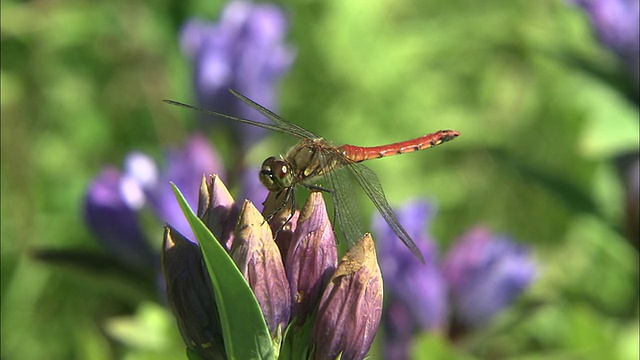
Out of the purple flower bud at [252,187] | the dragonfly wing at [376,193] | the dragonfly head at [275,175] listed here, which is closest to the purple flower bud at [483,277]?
the purple flower bud at [252,187]

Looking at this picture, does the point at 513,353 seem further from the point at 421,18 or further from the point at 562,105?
the point at 421,18

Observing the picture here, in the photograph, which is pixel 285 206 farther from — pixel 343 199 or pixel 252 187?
pixel 252 187

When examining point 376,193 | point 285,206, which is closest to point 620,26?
point 376,193

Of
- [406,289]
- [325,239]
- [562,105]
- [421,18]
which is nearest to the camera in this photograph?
[325,239]

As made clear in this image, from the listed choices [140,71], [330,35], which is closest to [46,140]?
[140,71]

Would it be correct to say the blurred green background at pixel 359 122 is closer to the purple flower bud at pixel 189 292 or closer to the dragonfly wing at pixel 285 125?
the dragonfly wing at pixel 285 125

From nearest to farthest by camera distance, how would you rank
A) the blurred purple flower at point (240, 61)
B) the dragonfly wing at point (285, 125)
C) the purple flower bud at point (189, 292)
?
the purple flower bud at point (189, 292) < the dragonfly wing at point (285, 125) < the blurred purple flower at point (240, 61)
